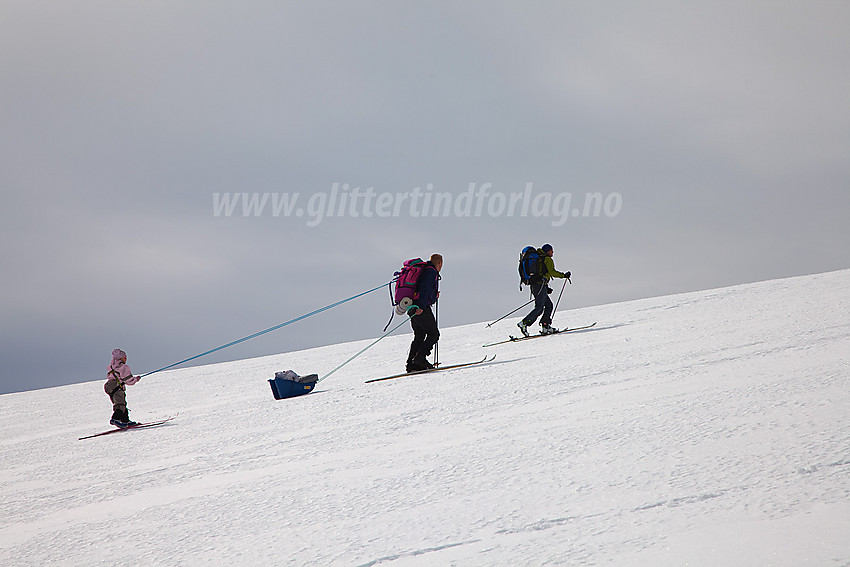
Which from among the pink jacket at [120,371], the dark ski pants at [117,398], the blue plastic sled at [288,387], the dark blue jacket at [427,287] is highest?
the dark blue jacket at [427,287]

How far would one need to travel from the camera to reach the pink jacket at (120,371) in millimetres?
9031

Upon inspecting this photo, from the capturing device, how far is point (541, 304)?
41.0 feet

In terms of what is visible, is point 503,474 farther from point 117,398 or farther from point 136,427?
point 117,398

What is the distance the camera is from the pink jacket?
9.03m

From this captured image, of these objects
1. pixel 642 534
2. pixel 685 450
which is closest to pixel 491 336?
pixel 685 450

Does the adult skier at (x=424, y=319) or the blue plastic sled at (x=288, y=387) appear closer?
the blue plastic sled at (x=288, y=387)

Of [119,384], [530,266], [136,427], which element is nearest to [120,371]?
[119,384]

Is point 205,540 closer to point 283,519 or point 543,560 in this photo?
point 283,519

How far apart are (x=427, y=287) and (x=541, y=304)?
3.94 m

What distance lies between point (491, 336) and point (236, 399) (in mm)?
6712

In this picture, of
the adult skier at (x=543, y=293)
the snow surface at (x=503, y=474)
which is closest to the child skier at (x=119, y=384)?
the snow surface at (x=503, y=474)

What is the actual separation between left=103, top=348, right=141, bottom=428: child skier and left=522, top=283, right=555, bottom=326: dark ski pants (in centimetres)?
743

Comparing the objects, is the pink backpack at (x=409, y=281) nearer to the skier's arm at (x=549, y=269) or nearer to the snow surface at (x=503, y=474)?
the snow surface at (x=503, y=474)

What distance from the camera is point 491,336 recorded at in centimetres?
1420
